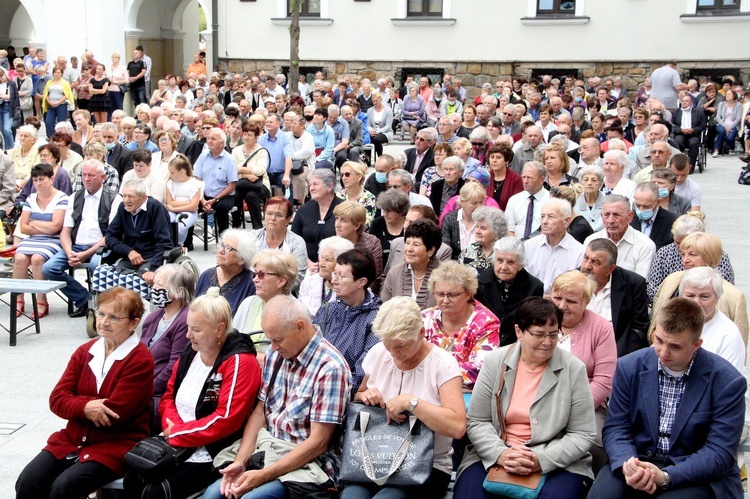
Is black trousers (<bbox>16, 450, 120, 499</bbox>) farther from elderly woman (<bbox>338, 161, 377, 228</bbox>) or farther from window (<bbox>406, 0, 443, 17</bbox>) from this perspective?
window (<bbox>406, 0, 443, 17</bbox>)

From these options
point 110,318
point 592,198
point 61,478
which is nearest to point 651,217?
point 592,198

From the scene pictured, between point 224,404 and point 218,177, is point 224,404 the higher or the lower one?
the lower one

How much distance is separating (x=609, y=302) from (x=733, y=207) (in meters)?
9.19

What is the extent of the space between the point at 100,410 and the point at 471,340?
78.1 inches

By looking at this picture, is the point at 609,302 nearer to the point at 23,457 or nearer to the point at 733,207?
the point at 23,457

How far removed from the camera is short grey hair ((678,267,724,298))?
511 centimetres

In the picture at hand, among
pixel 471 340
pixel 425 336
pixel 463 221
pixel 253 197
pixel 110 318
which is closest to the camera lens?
pixel 110 318

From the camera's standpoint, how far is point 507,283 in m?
5.97

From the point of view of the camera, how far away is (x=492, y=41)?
25.2 metres

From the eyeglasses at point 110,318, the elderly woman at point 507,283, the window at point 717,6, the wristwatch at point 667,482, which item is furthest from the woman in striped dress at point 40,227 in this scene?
the window at point 717,6

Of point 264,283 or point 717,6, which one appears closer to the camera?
point 264,283

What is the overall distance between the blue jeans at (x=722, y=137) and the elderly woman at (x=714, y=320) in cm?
1568

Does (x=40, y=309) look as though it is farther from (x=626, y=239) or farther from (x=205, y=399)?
(x=626, y=239)

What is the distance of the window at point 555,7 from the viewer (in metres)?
24.7
